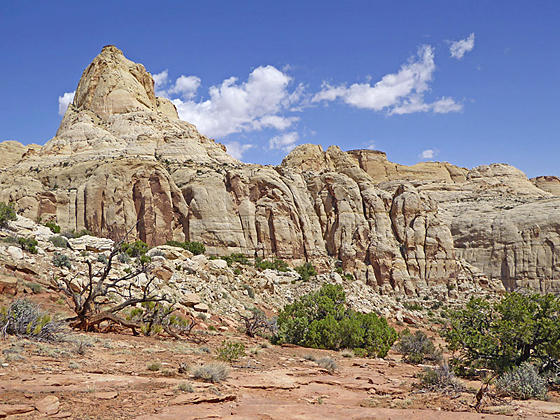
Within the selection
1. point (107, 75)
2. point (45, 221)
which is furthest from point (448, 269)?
point (107, 75)

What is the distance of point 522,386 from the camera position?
10156 mm

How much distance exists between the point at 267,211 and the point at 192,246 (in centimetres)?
956

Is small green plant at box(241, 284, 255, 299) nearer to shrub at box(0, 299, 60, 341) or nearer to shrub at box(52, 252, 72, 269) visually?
shrub at box(52, 252, 72, 269)

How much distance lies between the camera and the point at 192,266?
31156 mm

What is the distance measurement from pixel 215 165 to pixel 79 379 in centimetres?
4367

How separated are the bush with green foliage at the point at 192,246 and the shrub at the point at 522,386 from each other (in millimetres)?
32576

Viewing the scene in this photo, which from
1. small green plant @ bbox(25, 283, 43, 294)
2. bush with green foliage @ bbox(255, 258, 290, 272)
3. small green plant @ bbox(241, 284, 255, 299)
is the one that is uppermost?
bush with green foliage @ bbox(255, 258, 290, 272)

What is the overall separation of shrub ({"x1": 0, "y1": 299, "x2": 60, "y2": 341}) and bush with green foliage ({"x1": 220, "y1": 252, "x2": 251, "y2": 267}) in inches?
1027

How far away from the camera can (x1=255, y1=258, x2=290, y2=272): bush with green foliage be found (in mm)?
41350

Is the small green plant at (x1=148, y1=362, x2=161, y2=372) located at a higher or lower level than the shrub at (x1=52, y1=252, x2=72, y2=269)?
lower

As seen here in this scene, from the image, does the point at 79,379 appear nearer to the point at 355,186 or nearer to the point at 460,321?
the point at 460,321

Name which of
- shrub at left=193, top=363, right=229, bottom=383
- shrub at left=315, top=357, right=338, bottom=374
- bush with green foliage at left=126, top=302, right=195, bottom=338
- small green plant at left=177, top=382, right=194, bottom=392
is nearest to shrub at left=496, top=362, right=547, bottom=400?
shrub at left=315, top=357, right=338, bottom=374

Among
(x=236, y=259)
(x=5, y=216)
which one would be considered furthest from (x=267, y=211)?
(x=5, y=216)

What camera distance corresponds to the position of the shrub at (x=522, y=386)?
9.98 metres
